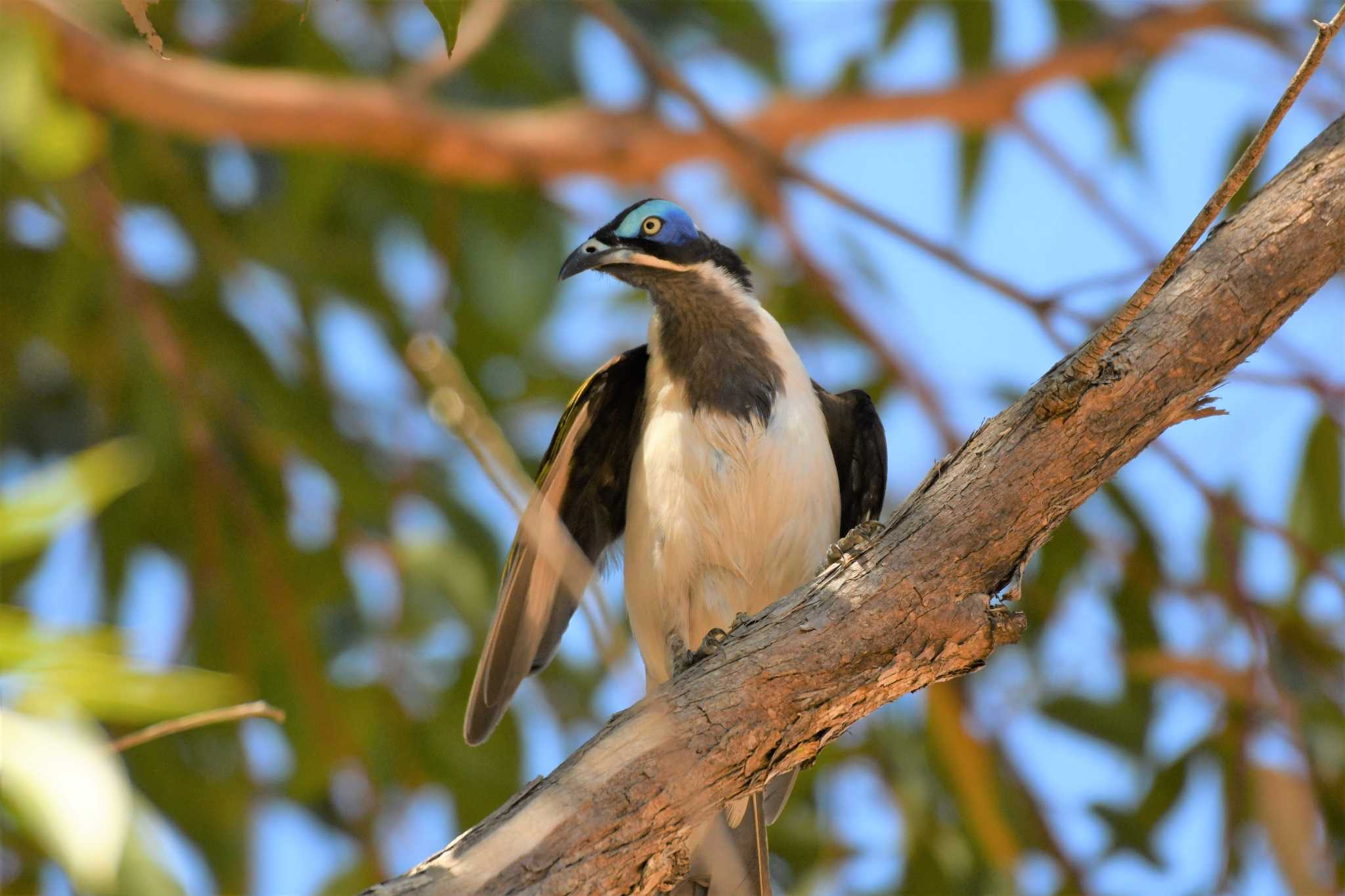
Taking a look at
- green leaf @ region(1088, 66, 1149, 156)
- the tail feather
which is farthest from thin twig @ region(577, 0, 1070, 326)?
green leaf @ region(1088, 66, 1149, 156)

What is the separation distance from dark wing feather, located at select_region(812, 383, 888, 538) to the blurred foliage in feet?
3.39

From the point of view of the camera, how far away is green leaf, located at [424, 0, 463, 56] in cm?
168

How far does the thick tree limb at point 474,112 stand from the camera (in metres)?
4.98

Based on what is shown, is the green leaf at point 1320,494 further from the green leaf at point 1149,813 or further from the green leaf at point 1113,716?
the green leaf at point 1149,813

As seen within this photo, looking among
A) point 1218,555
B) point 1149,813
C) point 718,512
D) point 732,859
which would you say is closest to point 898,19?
point 1218,555

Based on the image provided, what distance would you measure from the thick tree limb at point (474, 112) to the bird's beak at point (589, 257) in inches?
65.4

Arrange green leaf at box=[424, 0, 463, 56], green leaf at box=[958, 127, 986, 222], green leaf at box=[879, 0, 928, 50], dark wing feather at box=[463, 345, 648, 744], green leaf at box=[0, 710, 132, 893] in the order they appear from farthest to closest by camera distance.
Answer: green leaf at box=[958, 127, 986, 222], green leaf at box=[879, 0, 928, 50], dark wing feather at box=[463, 345, 648, 744], green leaf at box=[0, 710, 132, 893], green leaf at box=[424, 0, 463, 56]

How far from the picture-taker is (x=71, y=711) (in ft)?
8.70

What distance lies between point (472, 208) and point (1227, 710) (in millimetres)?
3462

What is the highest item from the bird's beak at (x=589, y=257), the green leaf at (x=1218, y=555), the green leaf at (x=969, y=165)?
the green leaf at (x=969, y=165)

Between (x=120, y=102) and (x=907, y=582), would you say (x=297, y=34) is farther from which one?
(x=907, y=582)

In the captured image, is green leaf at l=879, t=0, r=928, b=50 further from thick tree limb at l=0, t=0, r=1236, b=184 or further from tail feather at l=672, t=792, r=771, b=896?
tail feather at l=672, t=792, r=771, b=896

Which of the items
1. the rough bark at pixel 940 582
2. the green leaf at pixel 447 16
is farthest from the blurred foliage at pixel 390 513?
the green leaf at pixel 447 16

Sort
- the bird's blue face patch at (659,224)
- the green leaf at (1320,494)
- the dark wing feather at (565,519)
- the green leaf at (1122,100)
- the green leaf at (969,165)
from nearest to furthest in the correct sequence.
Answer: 1. the dark wing feather at (565,519)
2. the bird's blue face patch at (659,224)
3. the green leaf at (1320,494)
4. the green leaf at (969,165)
5. the green leaf at (1122,100)
